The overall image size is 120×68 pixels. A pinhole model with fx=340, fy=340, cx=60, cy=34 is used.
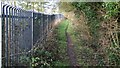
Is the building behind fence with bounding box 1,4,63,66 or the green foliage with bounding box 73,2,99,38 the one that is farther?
the green foliage with bounding box 73,2,99,38

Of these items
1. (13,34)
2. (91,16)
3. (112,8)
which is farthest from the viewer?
(91,16)

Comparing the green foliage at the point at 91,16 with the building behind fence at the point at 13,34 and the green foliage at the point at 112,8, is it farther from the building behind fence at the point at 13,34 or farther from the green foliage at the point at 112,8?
the building behind fence at the point at 13,34

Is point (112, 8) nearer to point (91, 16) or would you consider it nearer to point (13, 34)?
point (91, 16)

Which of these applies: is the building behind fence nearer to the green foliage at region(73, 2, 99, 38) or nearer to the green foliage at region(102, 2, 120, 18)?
the green foliage at region(102, 2, 120, 18)

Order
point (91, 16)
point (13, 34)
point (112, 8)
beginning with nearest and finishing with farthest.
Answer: point (13, 34) → point (112, 8) → point (91, 16)

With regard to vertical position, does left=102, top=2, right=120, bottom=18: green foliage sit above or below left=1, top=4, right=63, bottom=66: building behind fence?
above

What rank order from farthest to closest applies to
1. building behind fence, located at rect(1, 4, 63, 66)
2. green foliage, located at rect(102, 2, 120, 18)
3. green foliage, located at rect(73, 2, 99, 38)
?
green foliage, located at rect(73, 2, 99, 38) < green foliage, located at rect(102, 2, 120, 18) < building behind fence, located at rect(1, 4, 63, 66)

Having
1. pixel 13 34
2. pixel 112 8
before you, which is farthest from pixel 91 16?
pixel 13 34

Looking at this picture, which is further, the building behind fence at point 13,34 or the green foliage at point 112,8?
the green foliage at point 112,8

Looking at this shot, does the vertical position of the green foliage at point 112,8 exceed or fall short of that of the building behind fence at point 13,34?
it exceeds it

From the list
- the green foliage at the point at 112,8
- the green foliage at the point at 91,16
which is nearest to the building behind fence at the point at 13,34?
the green foliage at the point at 112,8

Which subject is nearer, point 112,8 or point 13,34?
point 13,34

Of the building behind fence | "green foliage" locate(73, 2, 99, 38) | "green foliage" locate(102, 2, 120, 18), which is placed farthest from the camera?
"green foliage" locate(73, 2, 99, 38)


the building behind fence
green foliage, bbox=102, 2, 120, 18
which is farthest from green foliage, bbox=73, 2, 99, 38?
the building behind fence
